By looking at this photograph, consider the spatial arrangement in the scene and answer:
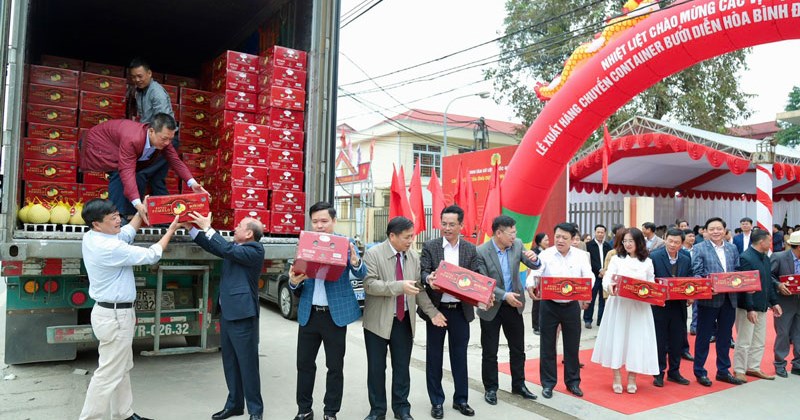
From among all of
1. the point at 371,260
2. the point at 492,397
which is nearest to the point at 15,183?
the point at 371,260

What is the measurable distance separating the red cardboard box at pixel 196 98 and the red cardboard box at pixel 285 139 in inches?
52.0

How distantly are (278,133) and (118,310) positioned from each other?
83.7 inches

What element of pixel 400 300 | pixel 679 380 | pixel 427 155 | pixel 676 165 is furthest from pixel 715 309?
pixel 427 155

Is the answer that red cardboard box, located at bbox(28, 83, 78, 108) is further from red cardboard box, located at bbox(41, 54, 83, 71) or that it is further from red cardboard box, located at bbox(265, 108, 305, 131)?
red cardboard box, located at bbox(265, 108, 305, 131)

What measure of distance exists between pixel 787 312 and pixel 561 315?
2.96m

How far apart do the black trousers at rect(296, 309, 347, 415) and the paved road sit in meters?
Answer: 0.38

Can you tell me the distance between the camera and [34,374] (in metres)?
5.43

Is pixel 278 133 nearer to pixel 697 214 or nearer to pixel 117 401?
pixel 117 401

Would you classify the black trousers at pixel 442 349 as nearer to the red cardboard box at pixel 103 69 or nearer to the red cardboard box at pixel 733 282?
the red cardboard box at pixel 733 282

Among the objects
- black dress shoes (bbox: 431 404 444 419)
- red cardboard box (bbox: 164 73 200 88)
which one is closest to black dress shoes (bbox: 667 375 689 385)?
black dress shoes (bbox: 431 404 444 419)

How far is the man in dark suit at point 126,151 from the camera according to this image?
452 centimetres

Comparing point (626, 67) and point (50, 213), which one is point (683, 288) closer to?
point (626, 67)

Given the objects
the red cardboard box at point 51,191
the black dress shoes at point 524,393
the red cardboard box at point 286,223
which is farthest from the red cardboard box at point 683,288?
the red cardboard box at point 51,191

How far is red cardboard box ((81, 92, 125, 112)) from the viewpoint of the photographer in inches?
217
